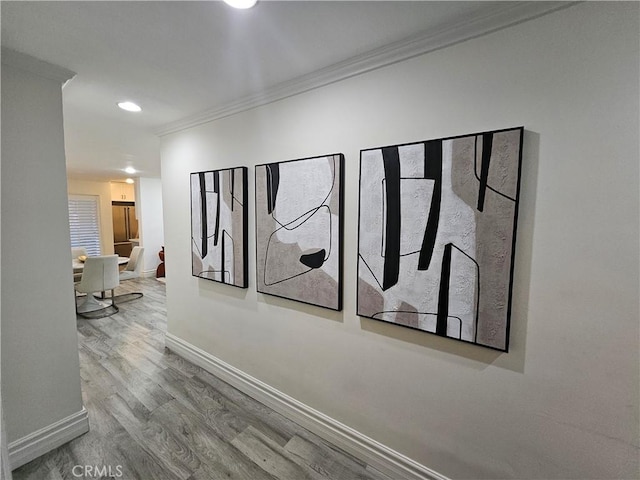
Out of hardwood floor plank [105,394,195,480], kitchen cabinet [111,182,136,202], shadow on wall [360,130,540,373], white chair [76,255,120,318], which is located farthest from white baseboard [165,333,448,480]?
kitchen cabinet [111,182,136,202]

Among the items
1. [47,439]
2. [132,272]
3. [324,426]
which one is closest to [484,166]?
[324,426]

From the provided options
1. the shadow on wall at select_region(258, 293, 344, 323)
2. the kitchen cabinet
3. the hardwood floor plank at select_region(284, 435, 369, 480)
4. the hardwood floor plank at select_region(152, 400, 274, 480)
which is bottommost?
the hardwood floor plank at select_region(284, 435, 369, 480)

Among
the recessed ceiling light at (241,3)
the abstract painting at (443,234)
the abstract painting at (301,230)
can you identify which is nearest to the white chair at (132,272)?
the abstract painting at (301,230)

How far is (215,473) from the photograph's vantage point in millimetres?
1564

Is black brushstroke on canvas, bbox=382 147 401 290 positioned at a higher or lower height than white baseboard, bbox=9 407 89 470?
higher

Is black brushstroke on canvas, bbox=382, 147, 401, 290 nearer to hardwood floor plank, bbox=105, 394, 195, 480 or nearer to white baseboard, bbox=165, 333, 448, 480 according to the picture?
white baseboard, bbox=165, 333, 448, 480

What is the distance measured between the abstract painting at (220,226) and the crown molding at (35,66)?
1.01m

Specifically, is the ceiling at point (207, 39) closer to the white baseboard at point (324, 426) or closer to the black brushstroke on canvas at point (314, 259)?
the black brushstroke on canvas at point (314, 259)

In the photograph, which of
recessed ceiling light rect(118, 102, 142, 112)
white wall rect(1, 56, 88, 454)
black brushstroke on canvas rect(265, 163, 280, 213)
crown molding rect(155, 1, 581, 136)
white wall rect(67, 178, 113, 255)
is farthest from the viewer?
white wall rect(67, 178, 113, 255)

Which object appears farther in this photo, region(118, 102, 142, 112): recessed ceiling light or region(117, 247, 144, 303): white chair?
region(117, 247, 144, 303): white chair

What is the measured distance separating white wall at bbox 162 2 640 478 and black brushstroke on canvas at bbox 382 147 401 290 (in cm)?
12

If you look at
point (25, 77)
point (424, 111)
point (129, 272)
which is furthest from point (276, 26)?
point (129, 272)

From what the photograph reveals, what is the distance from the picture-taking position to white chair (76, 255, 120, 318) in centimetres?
398

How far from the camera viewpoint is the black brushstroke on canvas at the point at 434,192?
4.27 ft
